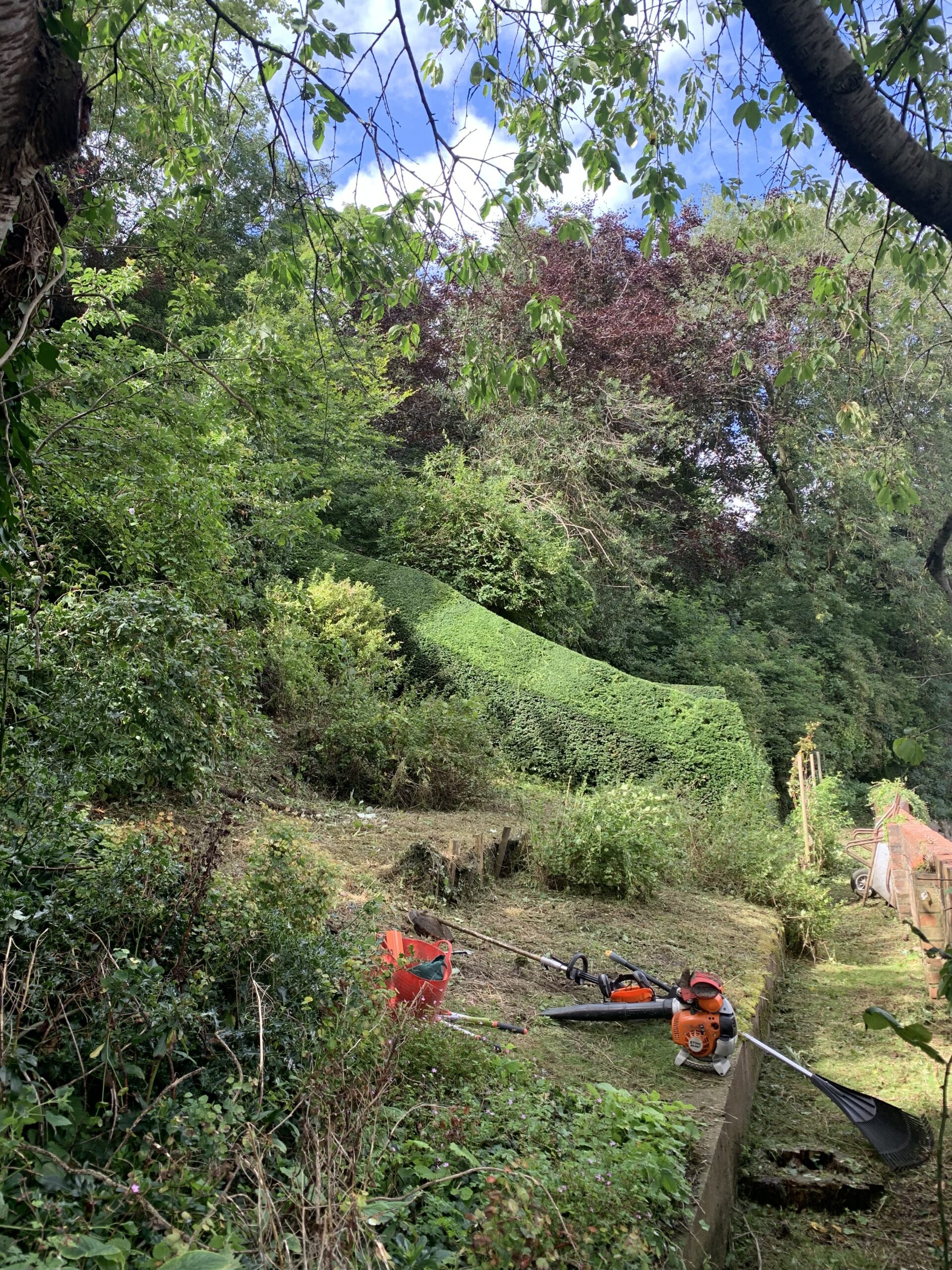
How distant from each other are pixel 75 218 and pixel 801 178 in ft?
11.6

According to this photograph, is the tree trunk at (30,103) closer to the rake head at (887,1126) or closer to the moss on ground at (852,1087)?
the moss on ground at (852,1087)

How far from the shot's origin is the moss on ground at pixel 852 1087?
3.43 m

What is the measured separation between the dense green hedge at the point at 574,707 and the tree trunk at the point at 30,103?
27.2 feet

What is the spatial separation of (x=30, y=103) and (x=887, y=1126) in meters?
5.19

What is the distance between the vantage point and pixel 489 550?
44.3 feet

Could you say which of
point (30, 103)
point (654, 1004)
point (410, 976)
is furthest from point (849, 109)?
point (654, 1004)

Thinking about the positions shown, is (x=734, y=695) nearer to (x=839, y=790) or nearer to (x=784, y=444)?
(x=839, y=790)

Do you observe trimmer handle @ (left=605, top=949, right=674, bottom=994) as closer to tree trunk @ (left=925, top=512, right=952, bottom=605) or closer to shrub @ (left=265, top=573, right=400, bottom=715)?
shrub @ (left=265, top=573, right=400, bottom=715)

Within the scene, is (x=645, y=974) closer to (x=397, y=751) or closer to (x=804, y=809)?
(x=397, y=751)

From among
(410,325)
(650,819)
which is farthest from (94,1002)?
(650,819)

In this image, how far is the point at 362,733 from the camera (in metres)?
8.37

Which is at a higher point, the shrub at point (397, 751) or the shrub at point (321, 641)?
the shrub at point (321, 641)

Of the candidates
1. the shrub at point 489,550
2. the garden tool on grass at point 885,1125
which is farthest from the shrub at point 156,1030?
the shrub at point 489,550

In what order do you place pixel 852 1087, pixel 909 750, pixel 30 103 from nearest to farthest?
pixel 909 750
pixel 30 103
pixel 852 1087
